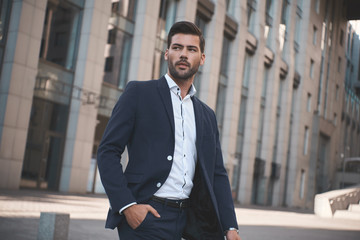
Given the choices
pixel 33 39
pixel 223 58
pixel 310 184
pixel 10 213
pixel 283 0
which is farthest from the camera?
pixel 310 184

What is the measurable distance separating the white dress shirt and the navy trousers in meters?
0.08

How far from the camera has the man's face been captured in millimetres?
2830

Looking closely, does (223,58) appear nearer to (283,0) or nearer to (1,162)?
(283,0)

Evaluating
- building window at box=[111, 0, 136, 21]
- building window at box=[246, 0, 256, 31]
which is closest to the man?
building window at box=[111, 0, 136, 21]

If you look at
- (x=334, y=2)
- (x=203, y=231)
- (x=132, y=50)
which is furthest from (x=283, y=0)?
(x=203, y=231)

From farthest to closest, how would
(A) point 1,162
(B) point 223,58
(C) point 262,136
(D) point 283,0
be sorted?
(D) point 283,0, (C) point 262,136, (B) point 223,58, (A) point 1,162

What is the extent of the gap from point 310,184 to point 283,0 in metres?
18.2

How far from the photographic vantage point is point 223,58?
30281 mm

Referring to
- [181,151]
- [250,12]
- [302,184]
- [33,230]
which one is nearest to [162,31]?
[250,12]

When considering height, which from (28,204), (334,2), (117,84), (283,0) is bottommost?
(28,204)

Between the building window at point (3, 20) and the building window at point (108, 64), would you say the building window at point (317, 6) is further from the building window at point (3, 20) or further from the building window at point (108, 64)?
the building window at point (3, 20)

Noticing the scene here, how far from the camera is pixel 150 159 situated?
8.68ft

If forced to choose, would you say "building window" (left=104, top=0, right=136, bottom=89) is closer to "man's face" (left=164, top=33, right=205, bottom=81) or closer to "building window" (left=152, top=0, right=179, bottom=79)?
"building window" (left=152, top=0, right=179, bottom=79)

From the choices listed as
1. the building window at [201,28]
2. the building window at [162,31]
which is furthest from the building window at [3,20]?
the building window at [201,28]
